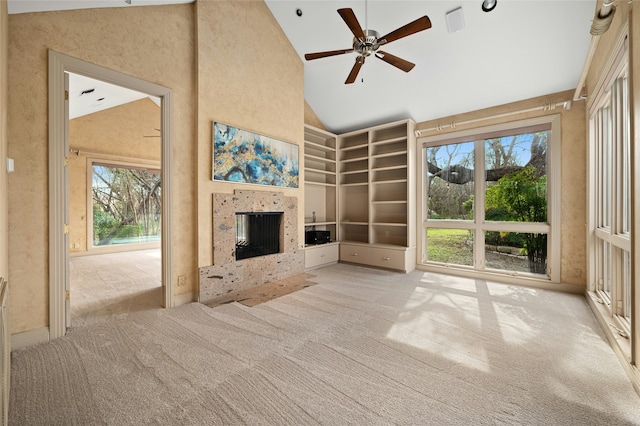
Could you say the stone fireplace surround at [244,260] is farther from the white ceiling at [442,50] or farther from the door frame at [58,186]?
the white ceiling at [442,50]

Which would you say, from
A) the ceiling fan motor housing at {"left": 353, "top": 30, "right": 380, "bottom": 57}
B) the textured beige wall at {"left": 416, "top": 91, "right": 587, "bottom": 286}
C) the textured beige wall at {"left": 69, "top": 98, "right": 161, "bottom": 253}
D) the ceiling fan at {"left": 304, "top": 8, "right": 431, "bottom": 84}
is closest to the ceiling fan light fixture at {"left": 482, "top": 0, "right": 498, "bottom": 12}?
→ the ceiling fan at {"left": 304, "top": 8, "right": 431, "bottom": 84}

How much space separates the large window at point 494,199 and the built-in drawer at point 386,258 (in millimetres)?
520

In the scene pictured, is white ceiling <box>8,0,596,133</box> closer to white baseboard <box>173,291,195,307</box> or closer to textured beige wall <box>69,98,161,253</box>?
white baseboard <box>173,291,195,307</box>

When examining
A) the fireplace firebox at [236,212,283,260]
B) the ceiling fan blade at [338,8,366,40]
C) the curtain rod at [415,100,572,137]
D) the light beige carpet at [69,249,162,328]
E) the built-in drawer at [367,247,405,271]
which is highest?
the ceiling fan blade at [338,8,366,40]

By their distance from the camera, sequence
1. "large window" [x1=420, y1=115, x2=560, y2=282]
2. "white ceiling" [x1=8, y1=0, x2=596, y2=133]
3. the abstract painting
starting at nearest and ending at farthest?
"white ceiling" [x1=8, y1=0, x2=596, y2=133] → the abstract painting → "large window" [x1=420, y1=115, x2=560, y2=282]

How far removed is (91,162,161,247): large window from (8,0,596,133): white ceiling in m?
5.25

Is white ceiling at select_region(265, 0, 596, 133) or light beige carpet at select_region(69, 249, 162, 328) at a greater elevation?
white ceiling at select_region(265, 0, 596, 133)

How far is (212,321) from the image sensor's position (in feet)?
8.75

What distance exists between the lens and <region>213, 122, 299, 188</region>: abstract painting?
134 inches

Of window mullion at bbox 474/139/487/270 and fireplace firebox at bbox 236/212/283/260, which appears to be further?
window mullion at bbox 474/139/487/270

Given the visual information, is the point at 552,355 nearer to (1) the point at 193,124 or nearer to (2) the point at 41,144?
Result: (1) the point at 193,124

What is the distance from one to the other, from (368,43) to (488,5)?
5.42 feet

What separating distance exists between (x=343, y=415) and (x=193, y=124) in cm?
326

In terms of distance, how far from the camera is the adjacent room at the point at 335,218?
1.70m
